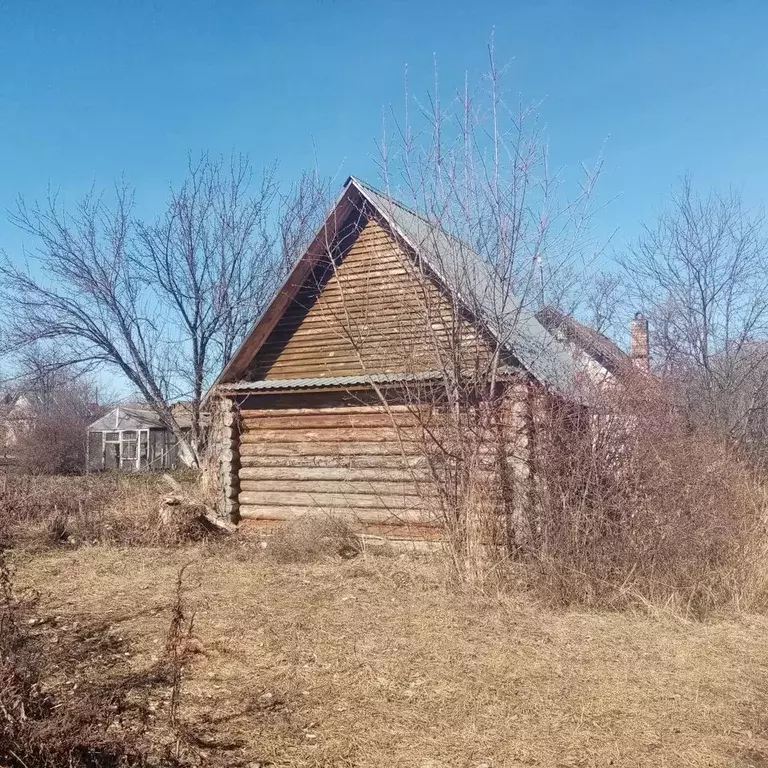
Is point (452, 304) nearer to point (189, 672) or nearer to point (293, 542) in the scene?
point (293, 542)

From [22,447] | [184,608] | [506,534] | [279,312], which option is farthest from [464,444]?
[22,447]

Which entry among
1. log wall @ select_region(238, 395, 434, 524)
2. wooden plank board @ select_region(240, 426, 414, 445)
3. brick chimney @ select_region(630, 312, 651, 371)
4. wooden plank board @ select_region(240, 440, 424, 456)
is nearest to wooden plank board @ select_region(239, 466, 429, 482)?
log wall @ select_region(238, 395, 434, 524)

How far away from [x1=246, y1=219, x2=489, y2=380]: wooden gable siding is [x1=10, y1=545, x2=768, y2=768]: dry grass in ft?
12.9

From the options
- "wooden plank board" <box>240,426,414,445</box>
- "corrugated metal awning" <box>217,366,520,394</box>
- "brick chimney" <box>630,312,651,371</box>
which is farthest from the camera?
"brick chimney" <box>630,312,651,371</box>

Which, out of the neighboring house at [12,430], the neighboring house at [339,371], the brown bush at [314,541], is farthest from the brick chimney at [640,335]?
the neighboring house at [12,430]

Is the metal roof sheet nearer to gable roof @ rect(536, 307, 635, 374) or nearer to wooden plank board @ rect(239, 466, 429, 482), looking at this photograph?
wooden plank board @ rect(239, 466, 429, 482)

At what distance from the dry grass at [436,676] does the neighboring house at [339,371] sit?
285 centimetres

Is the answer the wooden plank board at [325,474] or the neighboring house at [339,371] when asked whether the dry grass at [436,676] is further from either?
the neighboring house at [339,371]

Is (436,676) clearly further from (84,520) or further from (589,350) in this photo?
(84,520)

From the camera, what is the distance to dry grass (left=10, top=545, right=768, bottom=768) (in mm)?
4109

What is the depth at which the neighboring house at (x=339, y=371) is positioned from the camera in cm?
1048

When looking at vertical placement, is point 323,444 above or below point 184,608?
above

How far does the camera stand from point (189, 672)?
5383 mm

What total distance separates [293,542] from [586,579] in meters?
4.68
